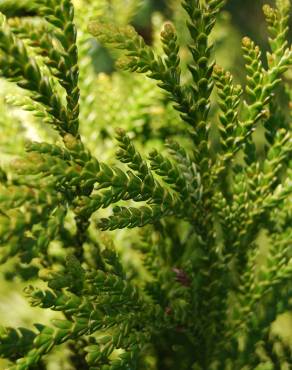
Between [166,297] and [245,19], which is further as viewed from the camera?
[245,19]

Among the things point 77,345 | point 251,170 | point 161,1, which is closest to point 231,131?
point 251,170

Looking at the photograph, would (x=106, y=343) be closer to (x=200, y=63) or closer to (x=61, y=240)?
(x=61, y=240)

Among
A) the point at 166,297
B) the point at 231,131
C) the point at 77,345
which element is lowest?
the point at 77,345

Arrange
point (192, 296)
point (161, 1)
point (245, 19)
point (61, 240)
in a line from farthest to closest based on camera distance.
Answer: point (161, 1), point (245, 19), point (61, 240), point (192, 296)

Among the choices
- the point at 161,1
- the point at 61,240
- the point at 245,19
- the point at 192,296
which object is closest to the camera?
the point at 192,296

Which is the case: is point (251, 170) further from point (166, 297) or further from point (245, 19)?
point (245, 19)

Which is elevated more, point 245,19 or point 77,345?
point 245,19
